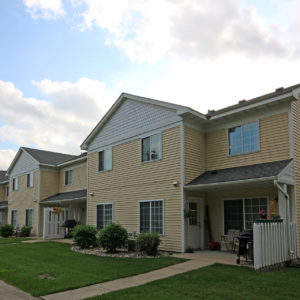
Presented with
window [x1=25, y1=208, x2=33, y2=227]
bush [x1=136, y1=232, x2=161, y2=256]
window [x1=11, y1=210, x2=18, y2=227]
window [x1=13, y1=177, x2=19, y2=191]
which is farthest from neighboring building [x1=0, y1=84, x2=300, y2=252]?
window [x1=13, y1=177, x2=19, y2=191]

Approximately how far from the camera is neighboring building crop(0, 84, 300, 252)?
460 inches

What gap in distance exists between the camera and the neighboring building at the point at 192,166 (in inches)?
460

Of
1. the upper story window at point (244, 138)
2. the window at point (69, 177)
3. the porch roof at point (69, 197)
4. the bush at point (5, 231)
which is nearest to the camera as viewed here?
the upper story window at point (244, 138)

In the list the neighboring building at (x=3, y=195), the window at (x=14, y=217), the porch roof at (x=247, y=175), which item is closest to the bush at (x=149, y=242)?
the porch roof at (x=247, y=175)

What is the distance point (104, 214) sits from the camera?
17.7m

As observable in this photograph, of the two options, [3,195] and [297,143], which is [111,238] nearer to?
[297,143]

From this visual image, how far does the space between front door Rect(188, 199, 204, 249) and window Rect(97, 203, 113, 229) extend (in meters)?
5.08

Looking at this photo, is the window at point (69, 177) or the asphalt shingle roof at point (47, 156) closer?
the window at point (69, 177)

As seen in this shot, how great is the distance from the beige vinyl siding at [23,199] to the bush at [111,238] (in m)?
14.1

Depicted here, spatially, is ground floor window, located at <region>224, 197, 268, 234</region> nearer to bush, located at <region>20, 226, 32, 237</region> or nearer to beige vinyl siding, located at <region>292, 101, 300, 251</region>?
beige vinyl siding, located at <region>292, 101, 300, 251</region>

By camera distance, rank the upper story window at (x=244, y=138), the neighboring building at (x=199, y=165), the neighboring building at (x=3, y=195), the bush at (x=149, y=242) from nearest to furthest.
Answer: the neighboring building at (x=199, y=165) < the bush at (x=149, y=242) < the upper story window at (x=244, y=138) < the neighboring building at (x=3, y=195)

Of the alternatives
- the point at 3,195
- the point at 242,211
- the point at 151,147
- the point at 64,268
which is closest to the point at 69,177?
the point at 151,147

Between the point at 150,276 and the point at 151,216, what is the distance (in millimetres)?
5903

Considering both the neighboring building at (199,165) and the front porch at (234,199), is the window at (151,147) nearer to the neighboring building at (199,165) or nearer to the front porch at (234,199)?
the neighboring building at (199,165)
